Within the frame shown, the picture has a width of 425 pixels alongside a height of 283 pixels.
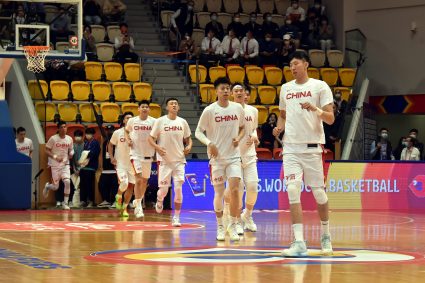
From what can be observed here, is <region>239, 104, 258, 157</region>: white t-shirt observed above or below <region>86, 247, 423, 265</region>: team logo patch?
above

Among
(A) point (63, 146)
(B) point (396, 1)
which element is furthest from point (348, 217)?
(B) point (396, 1)

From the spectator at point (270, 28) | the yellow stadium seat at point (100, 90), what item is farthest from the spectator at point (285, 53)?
the yellow stadium seat at point (100, 90)

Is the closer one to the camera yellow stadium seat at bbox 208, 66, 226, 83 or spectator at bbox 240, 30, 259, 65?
yellow stadium seat at bbox 208, 66, 226, 83

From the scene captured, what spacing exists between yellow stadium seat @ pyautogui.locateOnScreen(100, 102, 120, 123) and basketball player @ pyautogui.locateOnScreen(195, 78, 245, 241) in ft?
45.3

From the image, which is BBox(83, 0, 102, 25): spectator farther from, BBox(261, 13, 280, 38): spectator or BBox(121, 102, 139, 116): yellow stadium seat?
BBox(261, 13, 280, 38): spectator

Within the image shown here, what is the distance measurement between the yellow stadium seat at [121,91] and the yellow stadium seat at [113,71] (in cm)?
74

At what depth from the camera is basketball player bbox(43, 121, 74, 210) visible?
86.3 feet

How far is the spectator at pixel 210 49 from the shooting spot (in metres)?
32.1

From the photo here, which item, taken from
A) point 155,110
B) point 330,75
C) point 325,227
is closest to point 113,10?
point 155,110

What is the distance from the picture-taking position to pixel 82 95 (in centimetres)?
2934

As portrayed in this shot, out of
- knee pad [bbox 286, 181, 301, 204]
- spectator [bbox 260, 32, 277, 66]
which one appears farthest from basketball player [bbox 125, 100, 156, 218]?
spectator [bbox 260, 32, 277, 66]

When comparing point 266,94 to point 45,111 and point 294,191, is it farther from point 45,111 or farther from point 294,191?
point 294,191

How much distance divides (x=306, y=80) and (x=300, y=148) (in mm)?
947

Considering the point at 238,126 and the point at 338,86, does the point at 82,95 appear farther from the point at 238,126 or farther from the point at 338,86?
the point at 238,126
